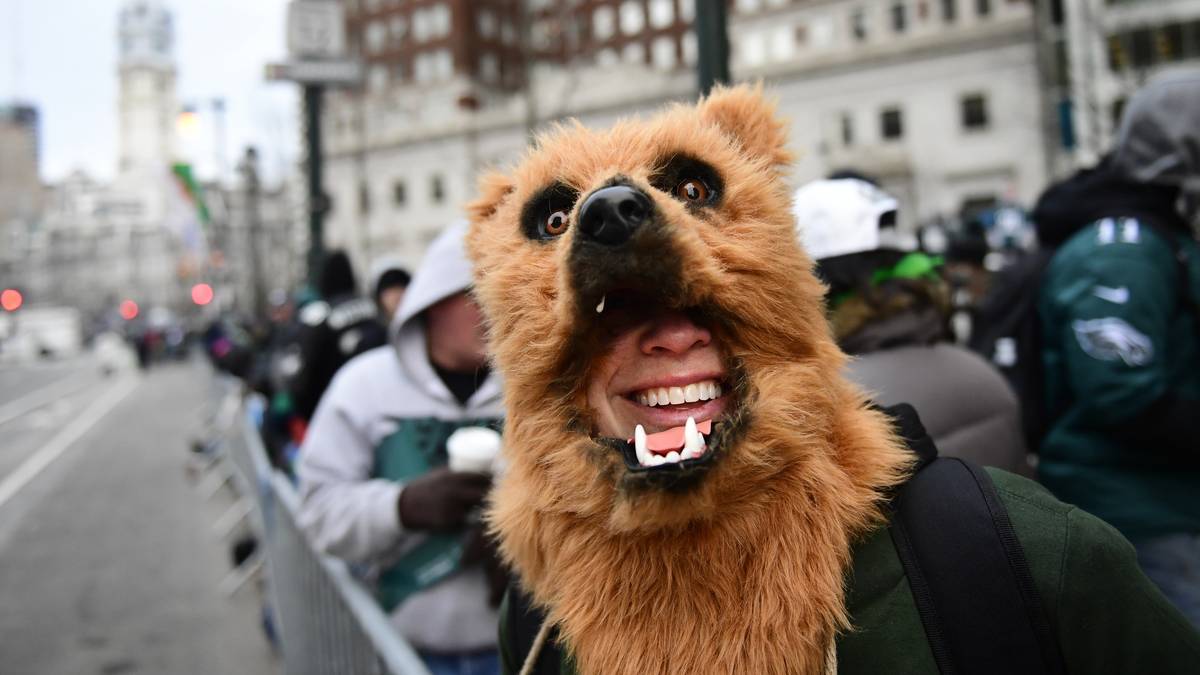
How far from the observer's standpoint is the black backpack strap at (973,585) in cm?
103

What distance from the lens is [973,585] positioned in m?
1.05

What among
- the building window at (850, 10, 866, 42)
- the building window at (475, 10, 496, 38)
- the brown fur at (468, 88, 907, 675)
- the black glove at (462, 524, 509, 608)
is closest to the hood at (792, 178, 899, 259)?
the brown fur at (468, 88, 907, 675)

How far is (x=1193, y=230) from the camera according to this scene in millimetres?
2592

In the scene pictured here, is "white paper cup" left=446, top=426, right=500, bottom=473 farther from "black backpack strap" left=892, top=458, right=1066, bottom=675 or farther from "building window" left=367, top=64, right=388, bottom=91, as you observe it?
"building window" left=367, top=64, right=388, bottom=91

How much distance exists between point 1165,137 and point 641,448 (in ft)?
7.58

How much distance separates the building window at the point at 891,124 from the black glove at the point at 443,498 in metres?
37.9

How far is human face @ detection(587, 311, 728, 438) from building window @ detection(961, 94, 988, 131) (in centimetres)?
3809

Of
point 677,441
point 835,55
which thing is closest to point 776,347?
point 677,441

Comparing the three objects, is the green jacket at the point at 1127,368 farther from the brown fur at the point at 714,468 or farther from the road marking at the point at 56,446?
the road marking at the point at 56,446

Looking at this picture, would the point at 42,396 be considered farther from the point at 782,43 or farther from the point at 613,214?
the point at 782,43

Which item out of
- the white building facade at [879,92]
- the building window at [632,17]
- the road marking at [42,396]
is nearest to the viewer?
the road marking at [42,396]

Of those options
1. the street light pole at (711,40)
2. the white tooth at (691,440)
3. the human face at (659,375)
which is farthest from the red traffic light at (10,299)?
the white tooth at (691,440)

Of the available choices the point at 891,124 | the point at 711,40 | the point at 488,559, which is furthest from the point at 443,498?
the point at 891,124

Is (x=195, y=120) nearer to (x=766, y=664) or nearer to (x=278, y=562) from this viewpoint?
(x=278, y=562)
